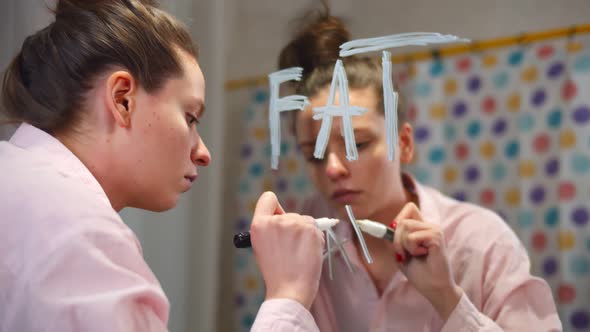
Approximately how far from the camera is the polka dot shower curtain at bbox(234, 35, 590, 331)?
109 cm

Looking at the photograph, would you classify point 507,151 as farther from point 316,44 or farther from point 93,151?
point 93,151

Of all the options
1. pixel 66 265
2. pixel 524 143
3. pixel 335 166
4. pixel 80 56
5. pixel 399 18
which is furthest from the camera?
pixel 524 143

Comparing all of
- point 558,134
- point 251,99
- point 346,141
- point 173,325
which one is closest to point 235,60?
point 251,99

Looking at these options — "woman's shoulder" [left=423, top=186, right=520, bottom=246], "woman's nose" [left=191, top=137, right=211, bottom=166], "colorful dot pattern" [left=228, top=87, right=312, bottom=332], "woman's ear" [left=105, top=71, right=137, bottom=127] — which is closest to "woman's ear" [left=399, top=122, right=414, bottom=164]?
"woman's shoulder" [left=423, top=186, right=520, bottom=246]

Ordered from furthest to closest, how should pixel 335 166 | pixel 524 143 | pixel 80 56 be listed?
pixel 524 143 → pixel 335 166 → pixel 80 56

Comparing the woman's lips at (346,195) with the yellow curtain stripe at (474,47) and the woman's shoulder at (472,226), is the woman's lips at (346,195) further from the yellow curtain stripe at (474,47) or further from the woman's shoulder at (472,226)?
the yellow curtain stripe at (474,47)

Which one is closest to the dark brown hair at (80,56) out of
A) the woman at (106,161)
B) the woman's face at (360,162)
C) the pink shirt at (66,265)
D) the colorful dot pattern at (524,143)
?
the woman at (106,161)

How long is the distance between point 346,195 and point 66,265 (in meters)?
0.44

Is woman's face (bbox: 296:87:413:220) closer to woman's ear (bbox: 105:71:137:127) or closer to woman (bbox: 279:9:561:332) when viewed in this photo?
woman (bbox: 279:9:561:332)

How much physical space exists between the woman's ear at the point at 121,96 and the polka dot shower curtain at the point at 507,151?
0.37 meters

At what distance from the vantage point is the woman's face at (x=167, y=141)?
27.2 inches

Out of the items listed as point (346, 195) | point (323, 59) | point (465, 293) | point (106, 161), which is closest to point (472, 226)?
point (465, 293)

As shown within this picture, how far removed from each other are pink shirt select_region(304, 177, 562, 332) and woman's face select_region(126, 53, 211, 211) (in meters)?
0.28

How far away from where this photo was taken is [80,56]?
675 mm
